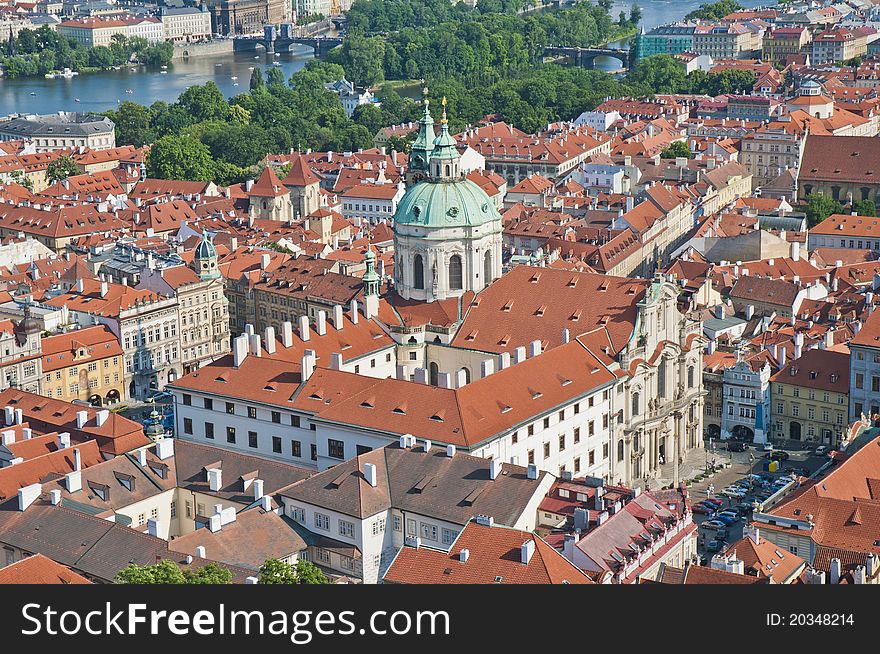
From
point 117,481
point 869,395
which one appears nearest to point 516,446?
point 117,481

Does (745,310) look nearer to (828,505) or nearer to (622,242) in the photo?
(622,242)

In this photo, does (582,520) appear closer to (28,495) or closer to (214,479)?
(214,479)

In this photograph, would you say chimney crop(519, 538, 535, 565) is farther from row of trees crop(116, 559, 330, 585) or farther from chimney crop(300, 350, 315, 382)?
chimney crop(300, 350, 315, 382)

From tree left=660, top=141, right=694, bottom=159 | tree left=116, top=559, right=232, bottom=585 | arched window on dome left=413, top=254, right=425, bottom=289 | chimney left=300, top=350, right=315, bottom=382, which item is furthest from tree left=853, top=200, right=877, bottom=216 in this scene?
tree left=116, top=559, right=232, bottom=585

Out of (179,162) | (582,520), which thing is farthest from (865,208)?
(582,520)

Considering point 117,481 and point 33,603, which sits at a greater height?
point 33,603
